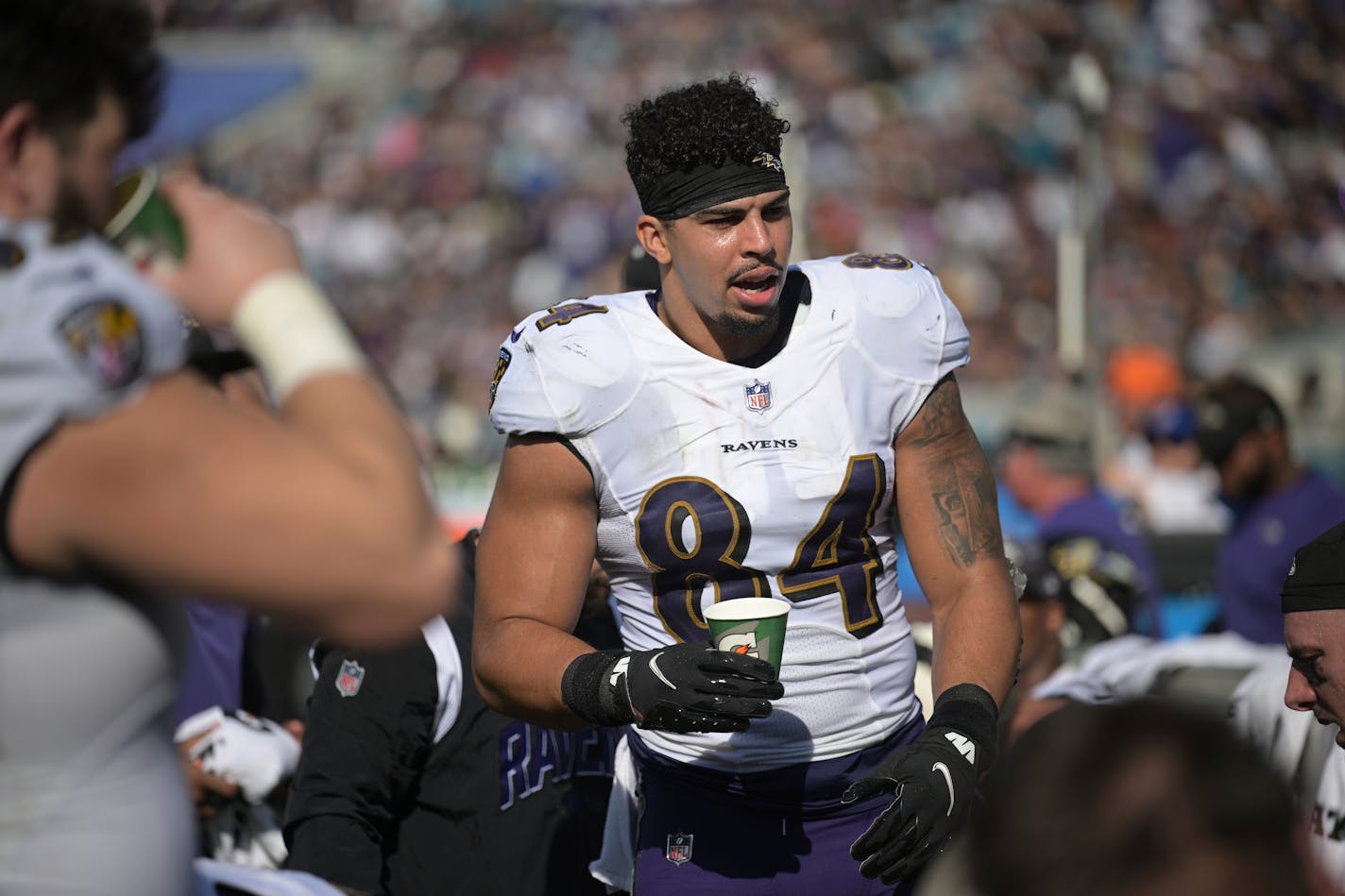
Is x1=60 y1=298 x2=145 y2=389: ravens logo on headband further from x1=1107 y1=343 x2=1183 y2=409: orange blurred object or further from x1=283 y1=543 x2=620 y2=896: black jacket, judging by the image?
x1=1107 y1=343 x2=1183 y2=409: orange blurred object

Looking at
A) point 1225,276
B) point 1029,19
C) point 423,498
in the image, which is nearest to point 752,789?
point 423,498

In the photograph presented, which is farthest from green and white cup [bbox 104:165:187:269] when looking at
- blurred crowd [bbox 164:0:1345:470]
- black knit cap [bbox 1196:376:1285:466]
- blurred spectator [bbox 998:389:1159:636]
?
blurred crowd [bbox 164:0:1345:470]

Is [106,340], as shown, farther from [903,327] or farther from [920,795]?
[903,327]

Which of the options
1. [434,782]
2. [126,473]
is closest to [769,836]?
[434,782]

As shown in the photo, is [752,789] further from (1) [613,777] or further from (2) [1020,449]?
(2) [1020,449]

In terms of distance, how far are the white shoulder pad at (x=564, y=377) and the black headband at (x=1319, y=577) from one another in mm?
1400

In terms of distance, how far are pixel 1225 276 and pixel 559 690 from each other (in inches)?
606

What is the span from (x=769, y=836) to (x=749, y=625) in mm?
595

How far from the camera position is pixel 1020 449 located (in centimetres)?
858

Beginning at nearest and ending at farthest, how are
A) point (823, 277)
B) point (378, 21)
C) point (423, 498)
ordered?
point (423, 498)
point (823, 277)
point (378, 21)

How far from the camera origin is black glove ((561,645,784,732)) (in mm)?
2701

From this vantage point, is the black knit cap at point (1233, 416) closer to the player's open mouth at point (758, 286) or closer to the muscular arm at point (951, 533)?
the muscular arm at point (951, 533)

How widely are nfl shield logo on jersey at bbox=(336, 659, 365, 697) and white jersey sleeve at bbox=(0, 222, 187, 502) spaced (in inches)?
82.3

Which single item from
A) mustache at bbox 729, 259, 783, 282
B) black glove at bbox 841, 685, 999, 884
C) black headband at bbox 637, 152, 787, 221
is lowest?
black glove at bbox 841, 685, 999, 884
